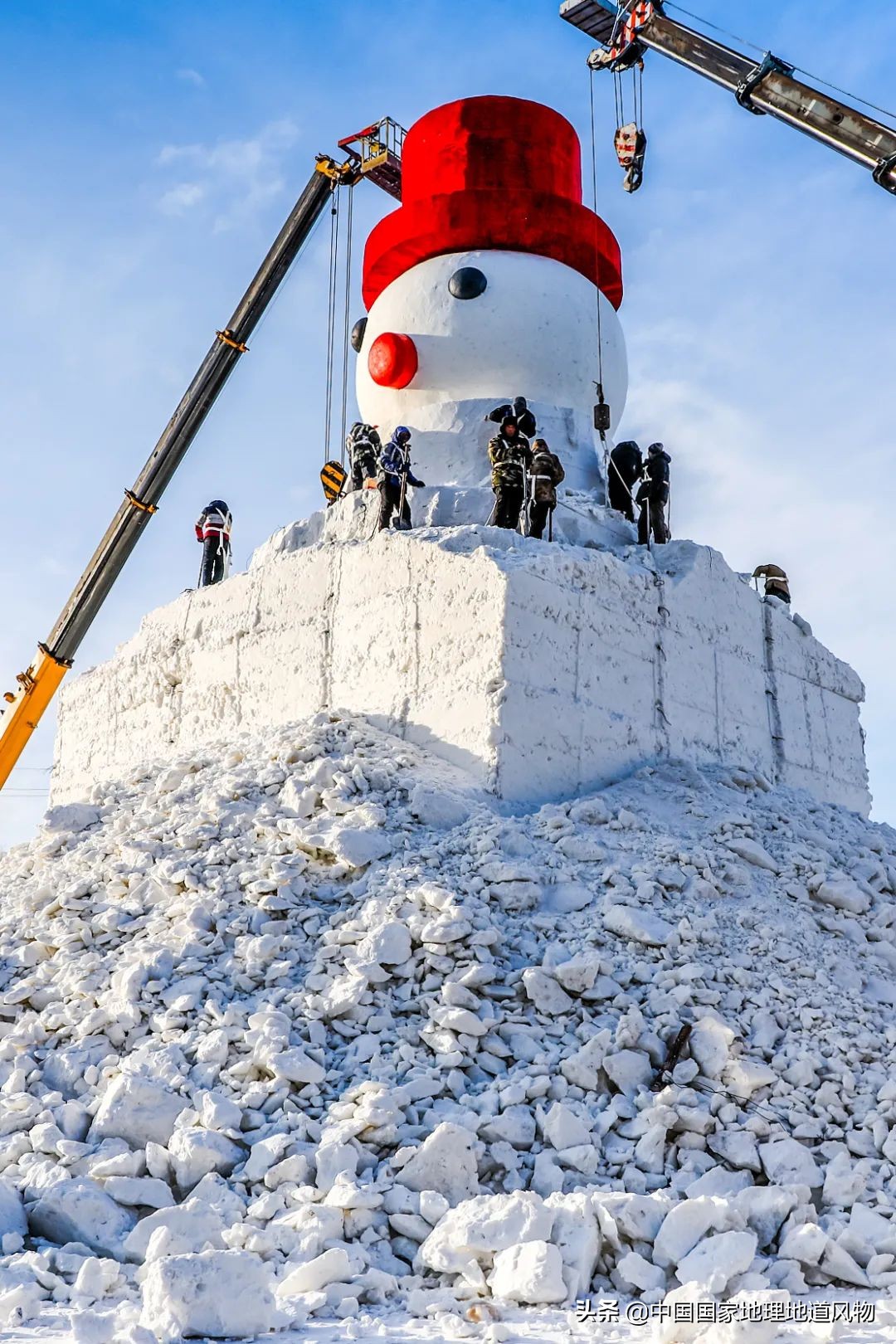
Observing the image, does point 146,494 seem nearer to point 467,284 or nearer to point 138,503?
point 138,503

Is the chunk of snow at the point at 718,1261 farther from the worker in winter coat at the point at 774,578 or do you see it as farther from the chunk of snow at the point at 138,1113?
the worker in winter coat at the point at 774,578

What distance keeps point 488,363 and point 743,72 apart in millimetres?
4124

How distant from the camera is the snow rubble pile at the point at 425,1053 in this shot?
14.0 ft

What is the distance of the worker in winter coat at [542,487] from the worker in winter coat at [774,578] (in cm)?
275

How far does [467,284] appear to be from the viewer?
1072cm

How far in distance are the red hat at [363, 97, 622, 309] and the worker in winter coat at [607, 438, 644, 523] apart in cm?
181

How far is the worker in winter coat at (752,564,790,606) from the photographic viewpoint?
1104 centimetres

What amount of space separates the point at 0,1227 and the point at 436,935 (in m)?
2.33

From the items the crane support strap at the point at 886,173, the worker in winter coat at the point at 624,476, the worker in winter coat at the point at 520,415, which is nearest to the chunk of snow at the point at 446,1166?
the worker in winter coat at the point at 520,415

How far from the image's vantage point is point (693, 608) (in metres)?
9.45

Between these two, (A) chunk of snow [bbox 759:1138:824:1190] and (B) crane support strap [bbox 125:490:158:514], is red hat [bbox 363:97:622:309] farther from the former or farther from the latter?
(A) chunk of snow [bbox 759:1138:824:1190]

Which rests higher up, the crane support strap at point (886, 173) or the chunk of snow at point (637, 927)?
the crane support strap at point (886, 173)

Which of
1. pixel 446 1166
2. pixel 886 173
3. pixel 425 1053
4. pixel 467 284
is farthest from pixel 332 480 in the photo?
pixel 446 1166

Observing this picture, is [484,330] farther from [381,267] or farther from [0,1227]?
[0,1227]
